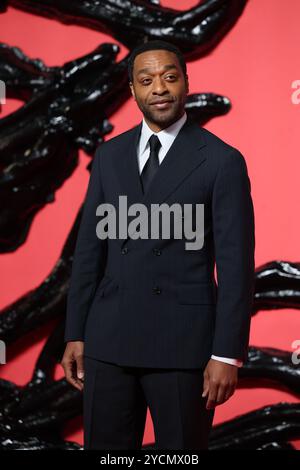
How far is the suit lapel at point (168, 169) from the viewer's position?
4.33 ft

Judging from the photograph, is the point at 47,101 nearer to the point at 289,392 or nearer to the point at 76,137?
the point at 76,137

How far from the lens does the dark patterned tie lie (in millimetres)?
1364

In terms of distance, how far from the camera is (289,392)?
7.34 feet

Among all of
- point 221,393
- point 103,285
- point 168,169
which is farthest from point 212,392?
point 168,169

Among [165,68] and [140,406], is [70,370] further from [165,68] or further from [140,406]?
[165,68]

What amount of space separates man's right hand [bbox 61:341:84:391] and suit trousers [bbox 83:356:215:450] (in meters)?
0.05

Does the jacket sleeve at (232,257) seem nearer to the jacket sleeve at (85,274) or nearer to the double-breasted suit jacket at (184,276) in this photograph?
the double-breasted suit jacket at (184,276)

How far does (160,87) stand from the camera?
4.37 feet

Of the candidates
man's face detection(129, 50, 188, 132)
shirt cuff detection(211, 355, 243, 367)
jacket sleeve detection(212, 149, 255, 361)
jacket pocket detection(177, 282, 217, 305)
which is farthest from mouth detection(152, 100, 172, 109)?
shirt cuff detection(211, 355, 243, 367)

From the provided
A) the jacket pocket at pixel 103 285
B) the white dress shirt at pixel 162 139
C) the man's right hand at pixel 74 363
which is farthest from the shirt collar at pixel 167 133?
the man's right hand at pixel 74 363

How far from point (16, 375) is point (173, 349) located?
3.95 feet

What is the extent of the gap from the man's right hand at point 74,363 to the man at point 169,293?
4cm

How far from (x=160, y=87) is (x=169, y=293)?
402 millimetres
